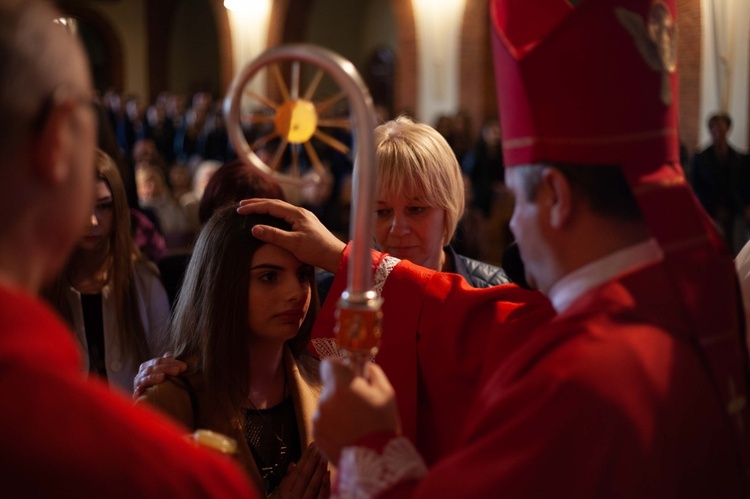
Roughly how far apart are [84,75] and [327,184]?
7567 millimetres

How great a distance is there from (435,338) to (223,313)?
1.70 ft

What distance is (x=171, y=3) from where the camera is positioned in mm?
18281

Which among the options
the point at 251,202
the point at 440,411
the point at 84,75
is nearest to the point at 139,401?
the point at 251,202

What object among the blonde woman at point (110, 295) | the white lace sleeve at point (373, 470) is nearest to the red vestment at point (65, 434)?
the white lace sleeve at point (373, 470)

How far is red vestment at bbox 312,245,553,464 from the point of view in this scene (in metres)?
1.99

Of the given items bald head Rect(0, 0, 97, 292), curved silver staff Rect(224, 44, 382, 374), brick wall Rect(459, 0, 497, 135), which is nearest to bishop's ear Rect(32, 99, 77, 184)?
bald head Rect(0, 0, 97, 292)

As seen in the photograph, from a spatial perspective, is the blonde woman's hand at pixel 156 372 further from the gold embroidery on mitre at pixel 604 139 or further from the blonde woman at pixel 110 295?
the gold embroidery on mitre at pixel 604 139

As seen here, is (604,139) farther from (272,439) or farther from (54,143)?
(272,439)

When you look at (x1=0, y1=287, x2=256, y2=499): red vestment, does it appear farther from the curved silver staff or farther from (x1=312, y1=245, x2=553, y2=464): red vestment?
(x1=312, y1=245, x2=553, y2=464): red vestment

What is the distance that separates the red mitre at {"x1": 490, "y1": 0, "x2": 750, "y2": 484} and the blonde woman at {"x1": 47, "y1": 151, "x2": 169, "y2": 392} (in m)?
1.90

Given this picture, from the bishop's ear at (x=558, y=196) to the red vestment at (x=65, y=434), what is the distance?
66 centimetres

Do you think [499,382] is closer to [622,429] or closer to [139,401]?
[622,429]

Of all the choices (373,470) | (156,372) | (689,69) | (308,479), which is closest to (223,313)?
(156,372)

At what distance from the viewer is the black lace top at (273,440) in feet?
6.72
